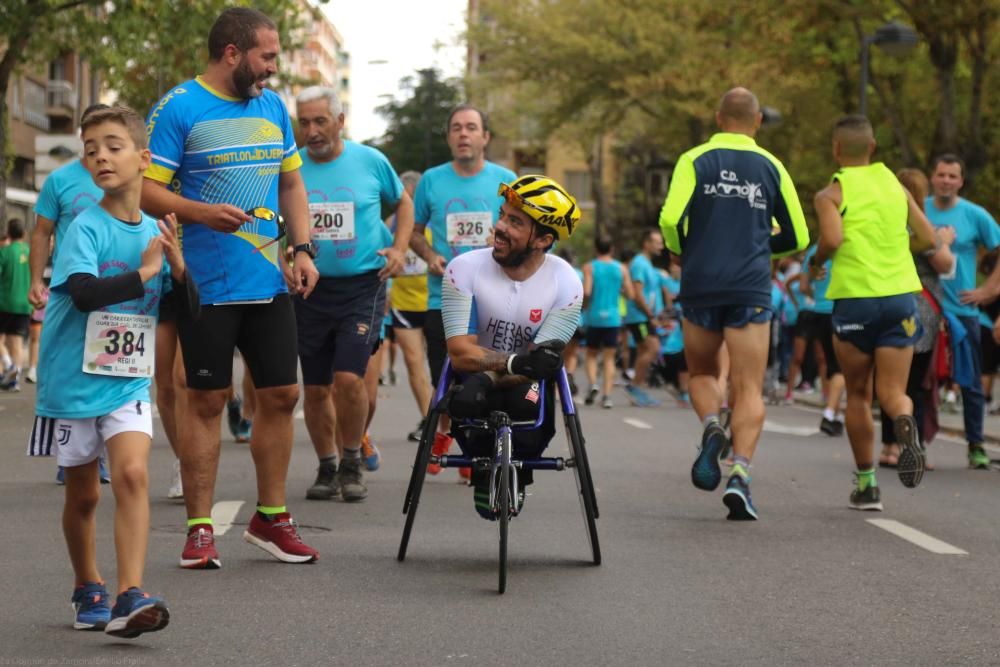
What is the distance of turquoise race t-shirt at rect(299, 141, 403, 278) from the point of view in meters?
9.61

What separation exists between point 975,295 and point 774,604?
20.2 feet

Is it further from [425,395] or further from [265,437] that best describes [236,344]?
[425,395]

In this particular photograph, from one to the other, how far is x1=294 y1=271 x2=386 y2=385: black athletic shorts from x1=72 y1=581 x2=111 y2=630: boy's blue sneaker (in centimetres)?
381

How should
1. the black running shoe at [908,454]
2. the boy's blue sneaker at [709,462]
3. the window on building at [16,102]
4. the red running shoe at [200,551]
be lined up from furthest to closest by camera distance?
the window on building at [16,102], the black running shoe at [908,454], the boy's blue sneaker at [709,462], the red running shoe at [200,551]

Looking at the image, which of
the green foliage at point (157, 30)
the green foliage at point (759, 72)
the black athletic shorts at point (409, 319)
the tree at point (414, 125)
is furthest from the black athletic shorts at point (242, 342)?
the tree at point (414, 125)

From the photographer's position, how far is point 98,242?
559 cm

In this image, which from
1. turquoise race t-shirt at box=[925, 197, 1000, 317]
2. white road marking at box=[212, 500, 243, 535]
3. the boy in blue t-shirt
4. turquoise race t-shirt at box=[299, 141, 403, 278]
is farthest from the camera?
turquoise race t-shirt at box=[925, 197, 1000, 317]

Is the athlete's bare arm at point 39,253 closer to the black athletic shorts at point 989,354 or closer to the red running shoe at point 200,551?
the red running shoe at point 200,551

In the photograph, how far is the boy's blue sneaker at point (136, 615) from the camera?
520cm

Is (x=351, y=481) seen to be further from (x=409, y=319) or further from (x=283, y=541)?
(x=409, y=319)

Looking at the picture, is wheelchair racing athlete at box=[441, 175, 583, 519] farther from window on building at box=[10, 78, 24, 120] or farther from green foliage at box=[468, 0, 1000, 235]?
window on building at box=[10, 78, 24, 120]

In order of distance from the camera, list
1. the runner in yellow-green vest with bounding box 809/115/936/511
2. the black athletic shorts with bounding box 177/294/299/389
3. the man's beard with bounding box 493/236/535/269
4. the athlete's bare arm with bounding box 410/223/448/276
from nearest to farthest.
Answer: the black athletic shorts with bounding box 177/294/299/389, the man's beard with bounding box 493/236/535/269, the runner in yellow-green vest with bounding box 809/115/936/511, the athlete's bare arm with bounding box 410/223/448/276

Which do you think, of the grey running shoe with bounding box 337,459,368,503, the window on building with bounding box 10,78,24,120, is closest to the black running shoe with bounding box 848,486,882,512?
the grey running shoe with bounding box 337,459,368,503

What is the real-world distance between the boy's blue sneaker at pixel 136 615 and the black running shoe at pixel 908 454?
494 cm
